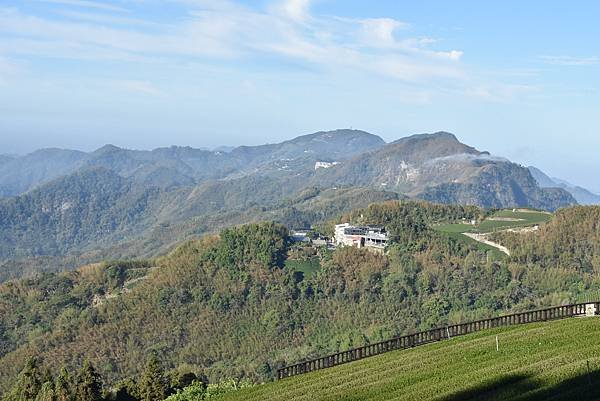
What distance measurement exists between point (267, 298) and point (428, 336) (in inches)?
2740

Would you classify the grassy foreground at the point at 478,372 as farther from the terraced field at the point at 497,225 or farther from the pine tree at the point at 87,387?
the terraced field at the point at 497,225

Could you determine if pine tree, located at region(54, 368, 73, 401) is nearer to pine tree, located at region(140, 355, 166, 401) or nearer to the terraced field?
pine tree, located at region(140, 355, 166, 401)

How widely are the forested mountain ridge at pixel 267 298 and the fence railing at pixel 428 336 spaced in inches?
1527

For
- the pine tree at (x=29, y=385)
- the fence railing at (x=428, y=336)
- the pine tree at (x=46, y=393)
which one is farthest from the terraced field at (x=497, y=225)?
the pine tree at (x=46, y=393)

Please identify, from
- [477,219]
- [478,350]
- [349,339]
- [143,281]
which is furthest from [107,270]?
[478,350]

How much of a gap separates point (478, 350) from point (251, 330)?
70.1 metres

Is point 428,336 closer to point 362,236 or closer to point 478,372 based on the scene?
point 478,372

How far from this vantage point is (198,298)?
10875cm

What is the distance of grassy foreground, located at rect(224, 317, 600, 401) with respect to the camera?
902 inches

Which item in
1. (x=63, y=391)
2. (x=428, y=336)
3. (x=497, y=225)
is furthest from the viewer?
(x=497, y=225)

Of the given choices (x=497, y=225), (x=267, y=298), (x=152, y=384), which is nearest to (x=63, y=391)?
(x=152, y=384)

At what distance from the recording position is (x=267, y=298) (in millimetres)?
108062

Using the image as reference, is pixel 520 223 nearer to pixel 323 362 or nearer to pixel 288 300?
pixel 288 300

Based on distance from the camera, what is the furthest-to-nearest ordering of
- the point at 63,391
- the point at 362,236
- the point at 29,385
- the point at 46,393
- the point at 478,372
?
the point at 362,236
the point at 29,385
the point at 46,393
the point at 63,391
the point at 478,372
